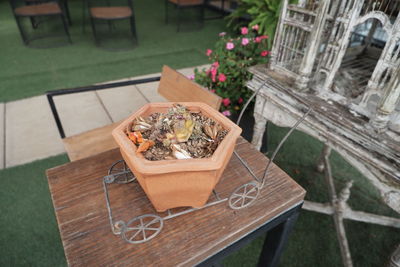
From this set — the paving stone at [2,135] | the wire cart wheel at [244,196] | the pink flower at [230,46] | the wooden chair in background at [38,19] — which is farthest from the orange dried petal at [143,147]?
the wooden chair in background at [38,19]

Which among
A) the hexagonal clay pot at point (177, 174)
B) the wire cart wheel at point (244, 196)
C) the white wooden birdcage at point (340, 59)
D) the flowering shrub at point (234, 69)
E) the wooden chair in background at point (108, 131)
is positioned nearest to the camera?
the hexagonal clay pot at point (177, 174)

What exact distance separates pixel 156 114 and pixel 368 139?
0.84 meters

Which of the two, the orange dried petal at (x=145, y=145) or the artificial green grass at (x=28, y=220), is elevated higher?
the orange dried petal at (x=145, y=145)

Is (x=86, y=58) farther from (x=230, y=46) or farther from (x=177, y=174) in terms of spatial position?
(x=177, y=174)

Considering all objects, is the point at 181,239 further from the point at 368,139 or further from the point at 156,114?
the point at 368,139

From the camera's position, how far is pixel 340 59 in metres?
1.16

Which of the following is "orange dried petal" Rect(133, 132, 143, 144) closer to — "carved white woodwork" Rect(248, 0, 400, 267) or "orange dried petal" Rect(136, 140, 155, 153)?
"orange dried petal" Rect(136, 140, 155, 153)

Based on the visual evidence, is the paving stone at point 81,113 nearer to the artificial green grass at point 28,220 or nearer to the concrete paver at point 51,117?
the concrete paver at point 51,117

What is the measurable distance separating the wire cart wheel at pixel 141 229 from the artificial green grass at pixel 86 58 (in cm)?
308

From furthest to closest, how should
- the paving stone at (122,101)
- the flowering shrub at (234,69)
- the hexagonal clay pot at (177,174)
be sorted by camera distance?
the paving stone at (122,101) → the flowering shrub at (234,69) → the hexagonal clay pot at (177,174)

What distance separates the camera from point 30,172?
7.06 ft

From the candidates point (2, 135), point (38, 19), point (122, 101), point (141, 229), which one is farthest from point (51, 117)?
point (38, 19)

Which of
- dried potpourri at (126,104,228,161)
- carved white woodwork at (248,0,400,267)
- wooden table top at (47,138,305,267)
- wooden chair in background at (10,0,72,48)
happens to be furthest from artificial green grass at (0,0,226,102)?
dried potpourri at (126,104,228,161)

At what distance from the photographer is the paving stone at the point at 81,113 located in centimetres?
271
